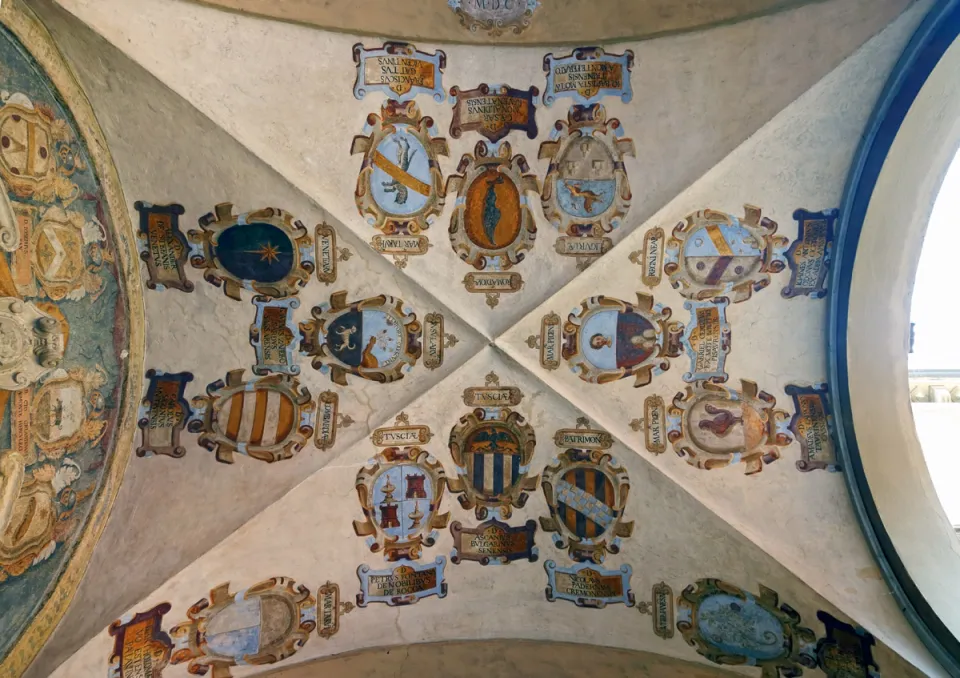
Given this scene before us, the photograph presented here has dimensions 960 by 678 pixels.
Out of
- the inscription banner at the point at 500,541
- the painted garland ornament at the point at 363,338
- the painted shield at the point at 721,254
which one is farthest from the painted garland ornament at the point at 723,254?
the inscription banner at the point at 500,541

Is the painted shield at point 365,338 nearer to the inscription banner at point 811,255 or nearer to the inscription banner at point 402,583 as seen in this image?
the inscription banner at point 402,583

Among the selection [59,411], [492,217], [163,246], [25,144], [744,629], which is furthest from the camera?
[492,217]

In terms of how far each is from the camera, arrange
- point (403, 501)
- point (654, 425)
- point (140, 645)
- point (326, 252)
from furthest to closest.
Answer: point (403, 501) < point (654, 425) < point (326, 252) < point (140, 645)

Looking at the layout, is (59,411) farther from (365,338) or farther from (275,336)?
(365,338)

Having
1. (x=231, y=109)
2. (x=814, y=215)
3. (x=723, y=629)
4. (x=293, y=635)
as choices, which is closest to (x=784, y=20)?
(x=814, y=215)

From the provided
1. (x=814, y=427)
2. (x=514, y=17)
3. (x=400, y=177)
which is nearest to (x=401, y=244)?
(x=400, y=177)

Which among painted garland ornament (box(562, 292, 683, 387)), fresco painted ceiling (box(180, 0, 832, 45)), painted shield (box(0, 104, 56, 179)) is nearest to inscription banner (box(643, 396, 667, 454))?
painted garland ornament (box(562, 292, 683, 387))

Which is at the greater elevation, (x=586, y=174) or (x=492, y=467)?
(x=586, y=174)

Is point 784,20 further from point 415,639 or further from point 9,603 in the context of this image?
point 9,603

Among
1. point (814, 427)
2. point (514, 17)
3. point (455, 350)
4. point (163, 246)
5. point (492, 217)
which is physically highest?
point (514, 17)

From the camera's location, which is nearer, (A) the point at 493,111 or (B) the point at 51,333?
(B) the point at 51,333
